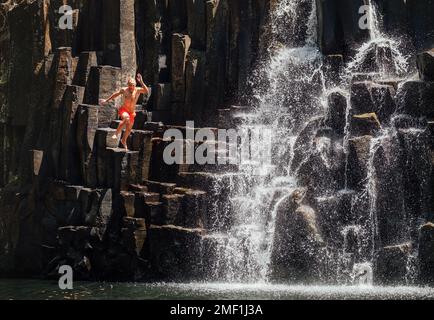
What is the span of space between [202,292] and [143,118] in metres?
7.90

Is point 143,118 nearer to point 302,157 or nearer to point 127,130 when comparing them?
point 127,130

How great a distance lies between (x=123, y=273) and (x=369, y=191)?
23.3ft

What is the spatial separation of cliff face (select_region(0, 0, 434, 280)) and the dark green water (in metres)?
1.01

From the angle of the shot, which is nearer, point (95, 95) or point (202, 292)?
point (202, 292)

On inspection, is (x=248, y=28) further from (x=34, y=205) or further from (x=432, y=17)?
(x=34, y=205)

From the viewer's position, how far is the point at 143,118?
30109 mm

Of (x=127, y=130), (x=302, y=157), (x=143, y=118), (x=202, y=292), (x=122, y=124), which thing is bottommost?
(x=202, y=292)

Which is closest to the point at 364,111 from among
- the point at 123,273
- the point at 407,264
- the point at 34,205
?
the point at 407,264

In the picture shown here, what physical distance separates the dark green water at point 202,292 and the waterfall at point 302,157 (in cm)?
92

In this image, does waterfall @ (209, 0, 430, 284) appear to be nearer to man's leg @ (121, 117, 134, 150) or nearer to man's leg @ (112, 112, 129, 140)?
man's leg @ (121, 117, 134, 150)

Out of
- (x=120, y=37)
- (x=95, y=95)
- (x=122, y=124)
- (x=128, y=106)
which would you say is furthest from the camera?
(x=120, y=37)

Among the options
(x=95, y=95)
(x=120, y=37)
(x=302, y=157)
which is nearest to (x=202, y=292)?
(x=302, y=157)

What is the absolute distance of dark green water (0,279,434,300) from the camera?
74.7ft

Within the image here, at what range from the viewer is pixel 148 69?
104 ft
